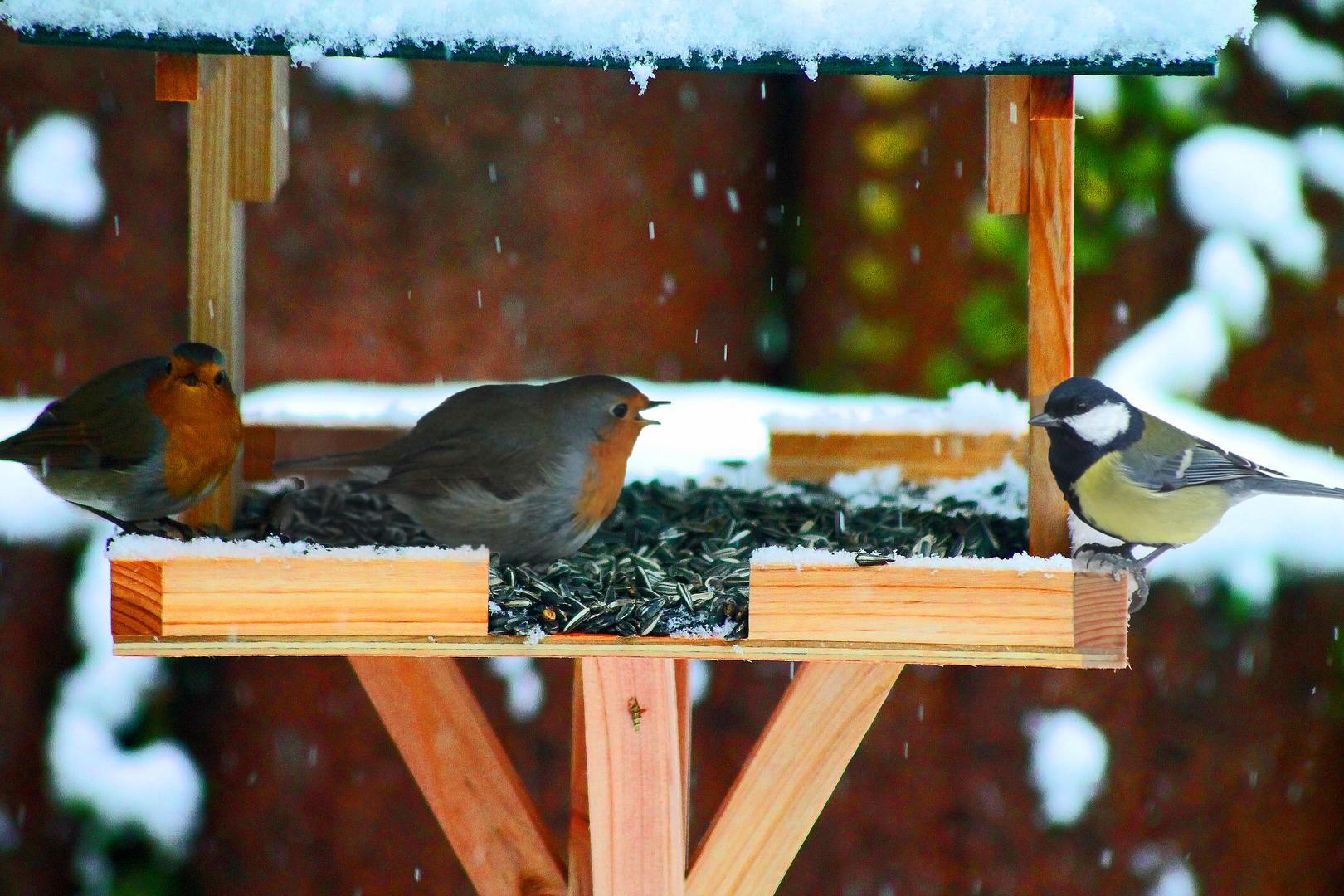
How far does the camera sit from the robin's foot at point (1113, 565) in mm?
1688

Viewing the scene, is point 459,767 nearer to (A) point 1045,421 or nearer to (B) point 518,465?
(B) point 518,465

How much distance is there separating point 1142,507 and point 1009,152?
2.01 ft

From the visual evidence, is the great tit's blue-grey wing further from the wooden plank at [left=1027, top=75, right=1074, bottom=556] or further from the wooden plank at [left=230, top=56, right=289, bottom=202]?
the wooden plank at [left=230, top=56, right=289, bottom=202]

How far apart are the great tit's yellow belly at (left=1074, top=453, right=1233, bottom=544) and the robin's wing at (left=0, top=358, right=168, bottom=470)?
4.86ft

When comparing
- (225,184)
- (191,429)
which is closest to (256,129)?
(225,184)

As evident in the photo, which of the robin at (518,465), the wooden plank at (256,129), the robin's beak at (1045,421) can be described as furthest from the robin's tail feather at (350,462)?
the robin's beak at (1045,421)

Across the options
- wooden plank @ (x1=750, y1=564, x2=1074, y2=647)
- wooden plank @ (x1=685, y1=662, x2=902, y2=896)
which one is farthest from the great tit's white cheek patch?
wooden plank @ (x1=685, y1=662, x2=902, y2=896)

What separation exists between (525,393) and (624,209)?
1853mm

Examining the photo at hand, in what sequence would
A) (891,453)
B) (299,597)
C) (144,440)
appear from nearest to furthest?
1. (299,597)
2. (144,440)
3. (891,453)

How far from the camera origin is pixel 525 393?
2201 millimetres

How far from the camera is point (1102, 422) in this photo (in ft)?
6.26

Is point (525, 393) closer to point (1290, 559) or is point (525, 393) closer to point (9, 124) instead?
point (9, 124)

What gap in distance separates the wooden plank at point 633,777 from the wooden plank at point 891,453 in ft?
3.27

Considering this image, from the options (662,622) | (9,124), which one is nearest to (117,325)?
(9,124)
